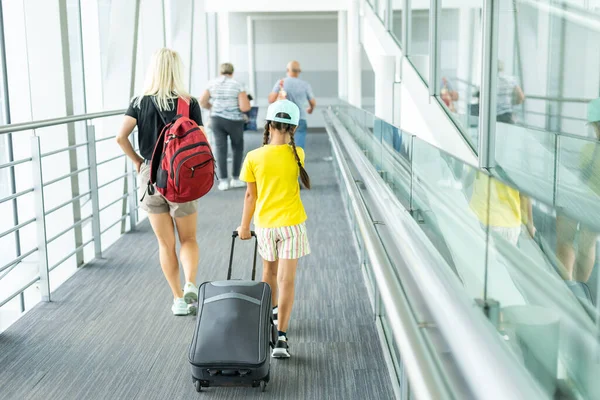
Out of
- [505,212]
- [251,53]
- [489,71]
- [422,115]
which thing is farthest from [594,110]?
[251,53]

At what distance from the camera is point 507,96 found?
4230 mm

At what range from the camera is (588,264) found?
1.52 meters

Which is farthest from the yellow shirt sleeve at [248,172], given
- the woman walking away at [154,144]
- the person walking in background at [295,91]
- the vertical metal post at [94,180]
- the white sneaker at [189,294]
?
the person walking in background at [295,91]

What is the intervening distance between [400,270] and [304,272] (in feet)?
12.0

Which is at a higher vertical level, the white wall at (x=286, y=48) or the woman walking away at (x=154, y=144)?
the white wall at (x=286, y=48)

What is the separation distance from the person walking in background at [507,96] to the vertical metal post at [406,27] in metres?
3.29

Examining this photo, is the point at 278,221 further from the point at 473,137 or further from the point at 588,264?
the point at 588,264

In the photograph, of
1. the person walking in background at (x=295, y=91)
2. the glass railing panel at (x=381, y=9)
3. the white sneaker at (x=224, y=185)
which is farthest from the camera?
the white sneaker at (x=224, y=185)

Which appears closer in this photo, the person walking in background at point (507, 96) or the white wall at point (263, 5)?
the person walking in background at point (507, 96)

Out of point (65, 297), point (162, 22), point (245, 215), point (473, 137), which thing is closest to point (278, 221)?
point (245, 215)

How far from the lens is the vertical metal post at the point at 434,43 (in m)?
5.84

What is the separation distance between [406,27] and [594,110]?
14.3 feet

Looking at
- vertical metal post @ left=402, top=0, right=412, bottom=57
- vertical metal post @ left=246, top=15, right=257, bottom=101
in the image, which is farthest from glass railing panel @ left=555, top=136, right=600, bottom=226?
vertical metal post @ left=246, top=15, right=257, bottom=101

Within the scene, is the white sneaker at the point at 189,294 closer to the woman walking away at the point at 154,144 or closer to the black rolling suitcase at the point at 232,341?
the woman walking away at the point at 154,144
